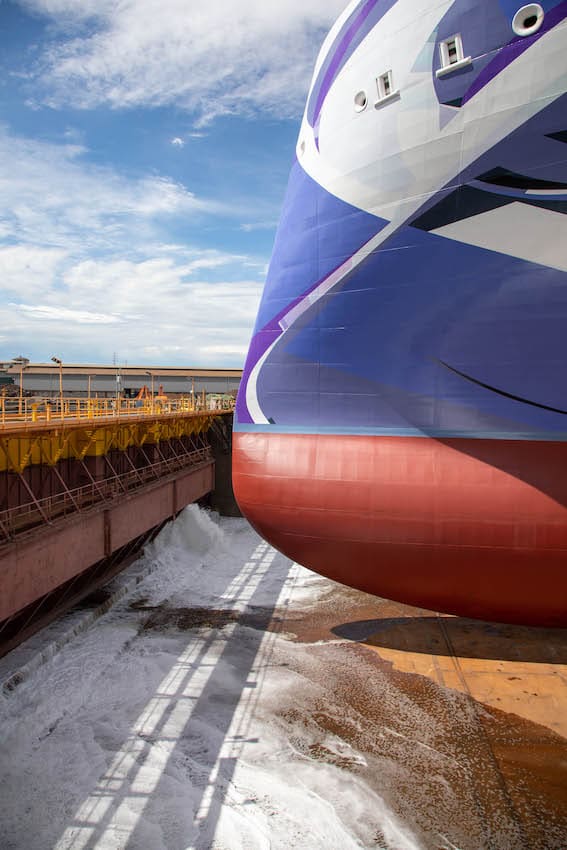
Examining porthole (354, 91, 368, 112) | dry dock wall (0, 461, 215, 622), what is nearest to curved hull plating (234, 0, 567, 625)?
porthole (354, 91, 368, 112)

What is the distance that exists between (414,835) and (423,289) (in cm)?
999

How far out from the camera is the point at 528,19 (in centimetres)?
970

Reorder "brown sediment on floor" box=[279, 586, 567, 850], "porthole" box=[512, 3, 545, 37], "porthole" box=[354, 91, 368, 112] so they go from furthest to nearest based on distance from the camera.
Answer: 1. "porthole" box=[354, 91, 368, 112]
2. "brown sediment on floor" box=[279, 586, 567, 850]
3. "porthole" box=[512, 3, 545, 37]

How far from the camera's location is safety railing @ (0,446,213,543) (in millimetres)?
16391

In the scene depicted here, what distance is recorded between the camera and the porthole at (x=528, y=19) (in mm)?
9562

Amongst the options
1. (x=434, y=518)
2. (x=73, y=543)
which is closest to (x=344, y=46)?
(x=434, y=518)

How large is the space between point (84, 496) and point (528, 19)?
20009 millimetres

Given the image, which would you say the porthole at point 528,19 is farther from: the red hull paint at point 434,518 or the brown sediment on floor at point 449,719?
the brown sediment on floor at point 449,719

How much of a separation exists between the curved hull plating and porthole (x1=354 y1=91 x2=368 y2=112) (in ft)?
0.09

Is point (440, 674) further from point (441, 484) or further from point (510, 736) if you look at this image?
point (441, 484)

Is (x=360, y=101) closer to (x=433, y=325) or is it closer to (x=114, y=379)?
(x=433, y=325)

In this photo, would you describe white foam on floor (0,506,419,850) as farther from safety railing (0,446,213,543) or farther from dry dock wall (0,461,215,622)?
safety railing (0,446,213,543)

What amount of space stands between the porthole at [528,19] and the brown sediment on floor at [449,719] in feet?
46.0

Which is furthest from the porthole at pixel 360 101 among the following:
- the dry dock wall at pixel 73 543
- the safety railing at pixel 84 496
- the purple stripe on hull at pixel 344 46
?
the dry dock wall at pixel 73 543
